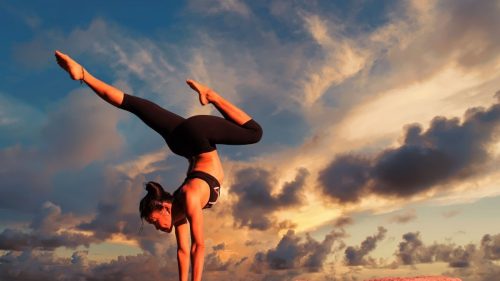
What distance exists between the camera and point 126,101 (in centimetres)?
815

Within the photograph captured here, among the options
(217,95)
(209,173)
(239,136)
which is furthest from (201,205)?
(217,95)

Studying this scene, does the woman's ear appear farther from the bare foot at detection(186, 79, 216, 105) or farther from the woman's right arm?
the bare foot at detection(186, 79, 216, 105)

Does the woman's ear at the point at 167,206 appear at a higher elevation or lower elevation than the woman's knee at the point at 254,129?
lower

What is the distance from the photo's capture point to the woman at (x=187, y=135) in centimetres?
807

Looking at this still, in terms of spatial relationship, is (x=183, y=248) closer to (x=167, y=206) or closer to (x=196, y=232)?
(x=167, y=206)

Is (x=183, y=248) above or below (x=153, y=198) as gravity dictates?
below

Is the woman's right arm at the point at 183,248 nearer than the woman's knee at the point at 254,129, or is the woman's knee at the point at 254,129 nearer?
the woman's knee at the point at 254,129

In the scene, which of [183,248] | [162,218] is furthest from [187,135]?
[183,248]

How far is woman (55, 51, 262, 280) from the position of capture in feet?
26.5

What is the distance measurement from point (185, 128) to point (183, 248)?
2087 mm

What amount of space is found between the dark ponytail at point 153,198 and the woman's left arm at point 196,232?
54 cm

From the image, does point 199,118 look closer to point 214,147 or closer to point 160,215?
point 214,147

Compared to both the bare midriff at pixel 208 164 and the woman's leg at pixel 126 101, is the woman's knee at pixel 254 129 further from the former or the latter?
the woman's leg at pixel 126 101

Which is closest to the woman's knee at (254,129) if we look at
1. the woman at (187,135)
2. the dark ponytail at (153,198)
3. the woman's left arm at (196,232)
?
the woman at (187,135)
